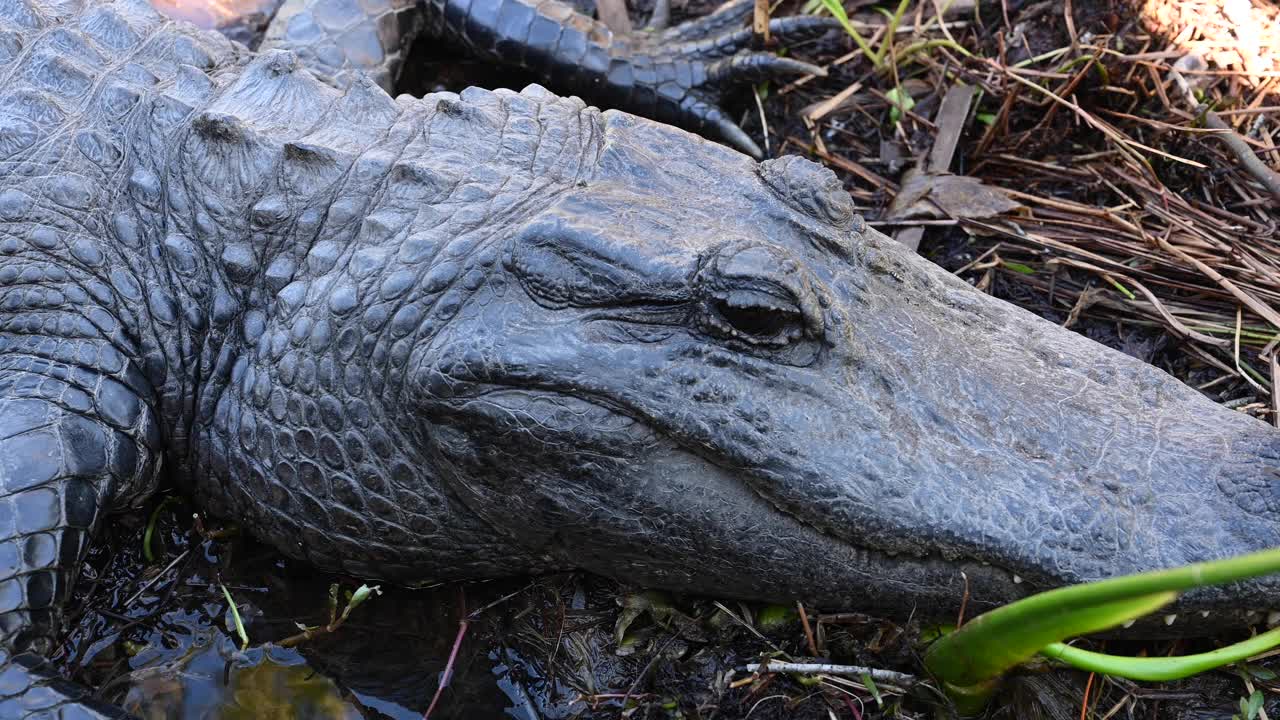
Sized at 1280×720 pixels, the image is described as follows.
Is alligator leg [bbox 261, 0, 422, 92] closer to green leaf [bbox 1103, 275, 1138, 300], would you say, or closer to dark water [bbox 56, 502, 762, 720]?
dark water [bbox 56, 502, 762, 720]

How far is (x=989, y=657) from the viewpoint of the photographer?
7.07ft

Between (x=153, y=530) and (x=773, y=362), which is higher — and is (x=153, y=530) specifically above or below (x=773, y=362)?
below

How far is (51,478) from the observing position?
8.02 ft

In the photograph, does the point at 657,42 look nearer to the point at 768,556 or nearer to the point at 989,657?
the point at 768,556

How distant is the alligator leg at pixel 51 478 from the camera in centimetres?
231

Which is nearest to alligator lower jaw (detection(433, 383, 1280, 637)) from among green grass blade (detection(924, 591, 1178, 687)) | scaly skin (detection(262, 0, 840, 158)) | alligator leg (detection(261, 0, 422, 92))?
green grass blade (detection(924, 591, 1178, 687))

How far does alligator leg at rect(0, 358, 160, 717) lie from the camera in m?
2.31

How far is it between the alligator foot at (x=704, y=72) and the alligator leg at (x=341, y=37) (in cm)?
82

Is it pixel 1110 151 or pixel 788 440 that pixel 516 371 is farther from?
pixel 1110 151

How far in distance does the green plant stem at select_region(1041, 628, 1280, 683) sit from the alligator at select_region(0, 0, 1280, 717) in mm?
171

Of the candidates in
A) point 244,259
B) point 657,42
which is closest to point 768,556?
point 244,259

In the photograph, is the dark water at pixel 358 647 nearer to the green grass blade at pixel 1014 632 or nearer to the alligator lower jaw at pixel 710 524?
the alligator lower jaw at pixel 710 524

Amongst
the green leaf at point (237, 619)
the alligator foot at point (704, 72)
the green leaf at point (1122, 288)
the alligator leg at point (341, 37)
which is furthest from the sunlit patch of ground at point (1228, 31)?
the green leaf at point (237, 619)

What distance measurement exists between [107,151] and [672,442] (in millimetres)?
1625
